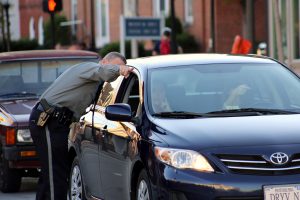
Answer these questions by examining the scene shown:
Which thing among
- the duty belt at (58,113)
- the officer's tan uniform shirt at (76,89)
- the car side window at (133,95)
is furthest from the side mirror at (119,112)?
the duty belt at (58,113)

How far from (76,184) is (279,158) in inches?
123

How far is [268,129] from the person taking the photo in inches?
318

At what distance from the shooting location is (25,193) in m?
13.0

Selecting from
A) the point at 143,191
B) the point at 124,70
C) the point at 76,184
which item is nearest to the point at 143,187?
the point at 143,191

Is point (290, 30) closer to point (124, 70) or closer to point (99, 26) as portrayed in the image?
point (124, 70)

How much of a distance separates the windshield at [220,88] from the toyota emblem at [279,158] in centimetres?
109

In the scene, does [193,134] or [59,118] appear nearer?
[193,134]

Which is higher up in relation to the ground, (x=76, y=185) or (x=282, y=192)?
(x=282, y=192)

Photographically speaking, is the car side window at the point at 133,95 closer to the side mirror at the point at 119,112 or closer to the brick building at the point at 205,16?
the side mirror at the point at 119,112

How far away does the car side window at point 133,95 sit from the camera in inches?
364

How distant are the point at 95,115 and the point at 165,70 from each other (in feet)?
3.29

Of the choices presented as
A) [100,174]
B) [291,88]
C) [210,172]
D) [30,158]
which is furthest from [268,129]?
[30,158]

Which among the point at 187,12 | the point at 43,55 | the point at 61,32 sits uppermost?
the point at 187,12

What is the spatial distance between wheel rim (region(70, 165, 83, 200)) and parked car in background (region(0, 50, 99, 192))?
238 centimetres
